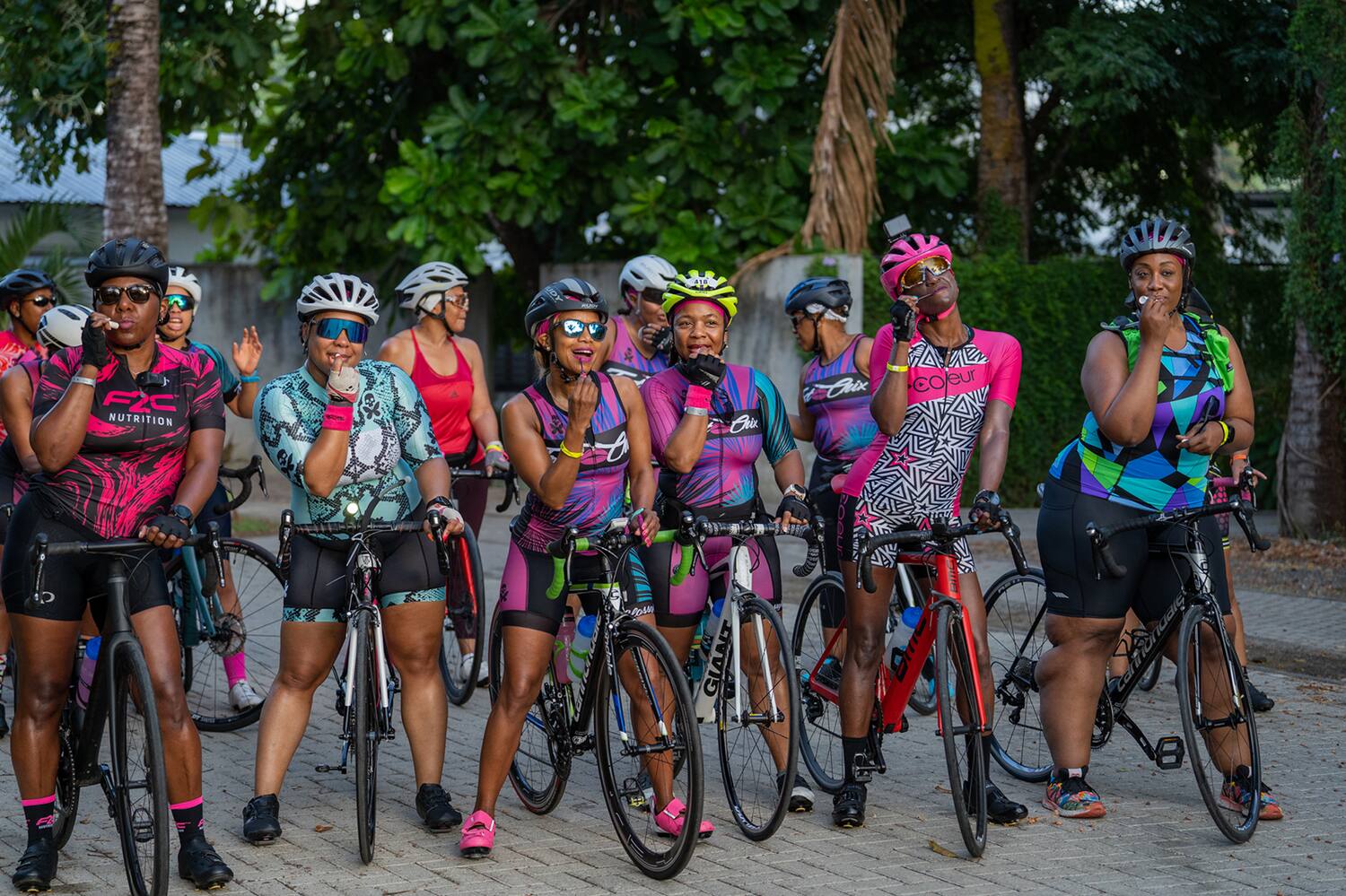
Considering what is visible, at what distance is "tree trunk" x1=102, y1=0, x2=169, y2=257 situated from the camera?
14430mm

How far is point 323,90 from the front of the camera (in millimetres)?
17672

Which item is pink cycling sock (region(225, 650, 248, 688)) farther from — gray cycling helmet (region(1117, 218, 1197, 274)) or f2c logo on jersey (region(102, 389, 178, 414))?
gray cycling helmet (region(1117, 218, 1197, 274))

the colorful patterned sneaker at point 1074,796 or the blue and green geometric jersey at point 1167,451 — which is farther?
the colorful patterned sneaker at point 1074,796

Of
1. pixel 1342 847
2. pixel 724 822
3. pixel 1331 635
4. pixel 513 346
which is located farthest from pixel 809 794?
pixel 513 346

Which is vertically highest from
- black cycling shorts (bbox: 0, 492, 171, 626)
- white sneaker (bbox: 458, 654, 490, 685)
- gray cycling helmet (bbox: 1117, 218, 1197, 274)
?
gray cycling helmet (bbox: 1117, 218, 1197, 274)

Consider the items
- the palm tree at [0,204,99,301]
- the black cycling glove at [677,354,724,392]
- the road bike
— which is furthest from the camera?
the palm tree at [0,204,99,301]

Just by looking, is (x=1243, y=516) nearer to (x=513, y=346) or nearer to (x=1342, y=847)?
(x=1342, y=847)

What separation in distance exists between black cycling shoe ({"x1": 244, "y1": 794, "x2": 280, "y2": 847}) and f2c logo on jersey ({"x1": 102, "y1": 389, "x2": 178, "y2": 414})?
1.51m

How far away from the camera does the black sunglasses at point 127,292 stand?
17.8 feet

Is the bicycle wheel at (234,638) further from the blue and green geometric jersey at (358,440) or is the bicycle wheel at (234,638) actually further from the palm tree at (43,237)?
the palm tree at (43,237)

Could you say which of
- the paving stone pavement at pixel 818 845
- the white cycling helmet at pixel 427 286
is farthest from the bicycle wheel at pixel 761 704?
the white cycling helmet at pixel 427 286

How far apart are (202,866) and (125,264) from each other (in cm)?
199

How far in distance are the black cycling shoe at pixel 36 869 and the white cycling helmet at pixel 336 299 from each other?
6.64ft

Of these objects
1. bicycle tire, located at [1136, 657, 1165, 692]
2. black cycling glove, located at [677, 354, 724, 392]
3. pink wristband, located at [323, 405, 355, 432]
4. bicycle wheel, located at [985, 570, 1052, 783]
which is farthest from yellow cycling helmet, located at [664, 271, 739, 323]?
bicycle tire, located at [1136, 657, 1165, 692]
